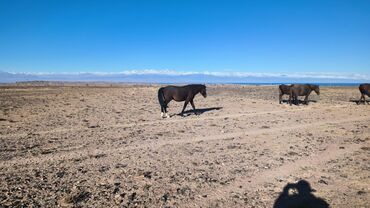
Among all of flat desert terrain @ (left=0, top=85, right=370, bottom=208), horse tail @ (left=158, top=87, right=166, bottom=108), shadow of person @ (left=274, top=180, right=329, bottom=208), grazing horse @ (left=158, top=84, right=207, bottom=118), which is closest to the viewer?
shadow of person @ (left=274, top=180, right=329, bottom=208)

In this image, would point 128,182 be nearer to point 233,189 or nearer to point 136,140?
point 233,189

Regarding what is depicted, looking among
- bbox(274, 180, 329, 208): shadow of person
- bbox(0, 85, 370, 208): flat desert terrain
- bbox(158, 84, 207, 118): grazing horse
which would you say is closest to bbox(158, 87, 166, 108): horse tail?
bbox(158, 84, 207, 118): grazing horse

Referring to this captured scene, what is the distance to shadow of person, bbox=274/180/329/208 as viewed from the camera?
20.4 ft

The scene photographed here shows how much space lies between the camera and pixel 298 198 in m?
6.51

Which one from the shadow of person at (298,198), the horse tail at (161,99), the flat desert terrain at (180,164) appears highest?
the horse tail at (161,99)

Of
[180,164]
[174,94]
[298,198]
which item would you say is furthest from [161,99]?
[298,198]

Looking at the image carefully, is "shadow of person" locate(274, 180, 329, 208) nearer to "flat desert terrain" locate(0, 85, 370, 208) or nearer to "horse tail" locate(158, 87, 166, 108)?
"flat desert terrain" locate(0, 85, 370, 208)

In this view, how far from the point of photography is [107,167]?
8516 millimetres

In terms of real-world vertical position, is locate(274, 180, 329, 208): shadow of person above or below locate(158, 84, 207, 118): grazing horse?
below

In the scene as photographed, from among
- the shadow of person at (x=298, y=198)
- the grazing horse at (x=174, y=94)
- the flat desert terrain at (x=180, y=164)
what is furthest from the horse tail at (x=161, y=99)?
the shadow of person at (x=298, y=198)

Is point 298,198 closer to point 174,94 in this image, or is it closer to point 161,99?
point 161,99

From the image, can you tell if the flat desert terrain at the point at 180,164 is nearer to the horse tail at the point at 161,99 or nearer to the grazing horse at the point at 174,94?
the horse tail at the point at 161,99

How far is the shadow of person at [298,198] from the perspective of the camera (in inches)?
244

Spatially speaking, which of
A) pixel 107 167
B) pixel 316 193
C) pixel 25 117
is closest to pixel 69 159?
pixel 107 167
